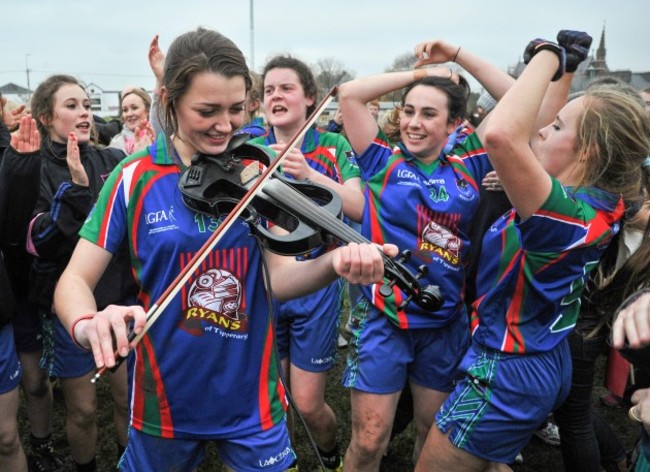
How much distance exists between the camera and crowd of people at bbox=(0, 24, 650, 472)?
1704mm

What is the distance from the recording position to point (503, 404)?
2.04 meters

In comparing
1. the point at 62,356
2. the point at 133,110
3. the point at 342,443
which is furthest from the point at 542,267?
the point at 133,110

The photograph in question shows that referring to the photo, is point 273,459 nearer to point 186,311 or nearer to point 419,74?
point 186,311

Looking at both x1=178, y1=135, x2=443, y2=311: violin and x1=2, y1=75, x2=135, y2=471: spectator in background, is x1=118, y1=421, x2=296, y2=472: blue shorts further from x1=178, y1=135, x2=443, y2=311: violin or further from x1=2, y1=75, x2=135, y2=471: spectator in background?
x1=2, y1=75, x2=135, y2=471: spectator in background

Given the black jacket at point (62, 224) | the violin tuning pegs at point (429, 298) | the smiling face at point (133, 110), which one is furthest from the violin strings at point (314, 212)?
the smiling face at point (133, 110)

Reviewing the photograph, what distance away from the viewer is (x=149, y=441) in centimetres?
185

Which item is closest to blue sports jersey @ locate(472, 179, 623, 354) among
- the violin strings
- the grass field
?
the violin strings

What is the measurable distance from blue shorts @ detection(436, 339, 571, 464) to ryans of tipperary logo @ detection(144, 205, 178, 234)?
129 cm

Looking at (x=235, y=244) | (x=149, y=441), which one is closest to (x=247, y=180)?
(x=235, y=244)

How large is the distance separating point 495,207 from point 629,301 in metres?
1.63

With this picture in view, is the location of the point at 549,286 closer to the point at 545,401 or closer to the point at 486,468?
the point at 545,401

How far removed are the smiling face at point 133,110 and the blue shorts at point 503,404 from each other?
4003 millimetres

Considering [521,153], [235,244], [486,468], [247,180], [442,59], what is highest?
[442,59]

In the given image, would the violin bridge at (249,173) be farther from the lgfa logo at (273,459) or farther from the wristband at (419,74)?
the wristband at (419,74)
